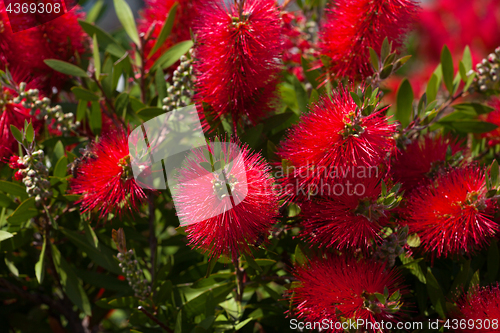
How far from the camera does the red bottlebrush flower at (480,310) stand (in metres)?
0.62

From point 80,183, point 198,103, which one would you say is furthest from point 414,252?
point 80,183

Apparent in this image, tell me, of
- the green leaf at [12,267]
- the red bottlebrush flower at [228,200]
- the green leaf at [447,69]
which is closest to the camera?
the red bottlebrush flower at [228,200]

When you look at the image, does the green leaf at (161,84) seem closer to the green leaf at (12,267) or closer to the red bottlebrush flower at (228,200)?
the red bottlebrush flower at (228,200)

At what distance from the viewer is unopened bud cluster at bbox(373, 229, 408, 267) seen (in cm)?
63

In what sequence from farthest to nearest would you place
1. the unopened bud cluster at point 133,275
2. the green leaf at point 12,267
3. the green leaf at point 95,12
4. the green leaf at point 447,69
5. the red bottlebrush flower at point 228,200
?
the green leaf at point 95,12
the green leaf at point 447,69
the green leaf at point 12,267
the unopened bud cluster at point 133,275
the red bottlebrush flower at point 228,200

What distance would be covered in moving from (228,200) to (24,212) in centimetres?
41

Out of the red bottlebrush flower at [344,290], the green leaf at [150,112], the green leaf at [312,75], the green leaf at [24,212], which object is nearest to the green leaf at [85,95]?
the green leaf at [150,112]

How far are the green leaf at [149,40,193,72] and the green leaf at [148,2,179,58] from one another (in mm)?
29

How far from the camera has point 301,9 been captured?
1.08m

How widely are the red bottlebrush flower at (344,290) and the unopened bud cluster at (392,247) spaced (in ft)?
0.05

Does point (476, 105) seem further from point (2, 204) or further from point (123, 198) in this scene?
point (2, 204)

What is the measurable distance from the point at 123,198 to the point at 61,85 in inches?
15.7

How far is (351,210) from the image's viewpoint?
620 mm

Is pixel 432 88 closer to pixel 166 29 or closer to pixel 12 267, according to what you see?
pixel 166 29
